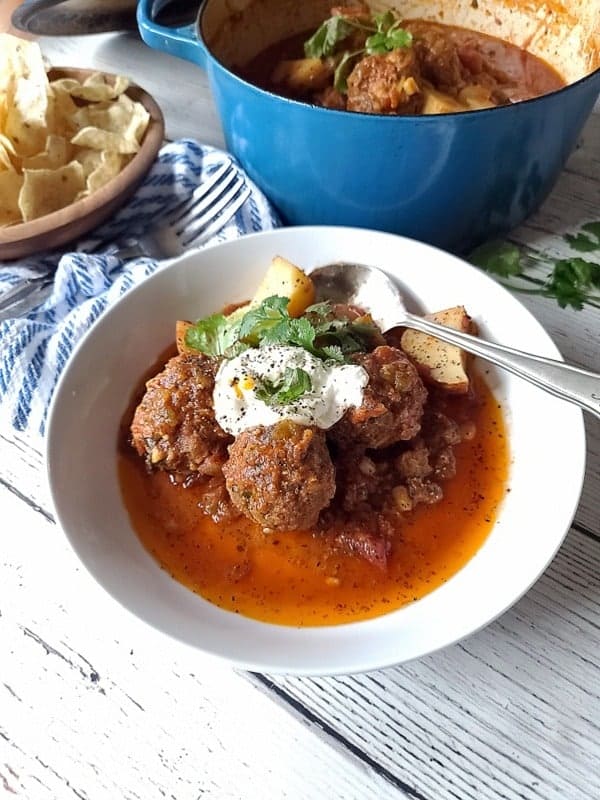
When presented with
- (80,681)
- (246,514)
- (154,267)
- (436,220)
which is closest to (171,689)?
(80,681)

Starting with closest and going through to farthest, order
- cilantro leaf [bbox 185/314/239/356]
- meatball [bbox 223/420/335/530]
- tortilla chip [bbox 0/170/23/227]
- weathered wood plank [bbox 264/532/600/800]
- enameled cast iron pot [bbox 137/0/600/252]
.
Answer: weathered wood plank [bbox 264/532/600/800]
meatball [bbox 223/420/335/530]
cilantro leaf [bbox 185/314/239/356]
enameled cast iron pot [bbox 137/0/600/252]
tortilla chip [bbox 0/170/23/227]

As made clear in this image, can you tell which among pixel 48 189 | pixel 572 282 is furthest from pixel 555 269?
pixel 48 189

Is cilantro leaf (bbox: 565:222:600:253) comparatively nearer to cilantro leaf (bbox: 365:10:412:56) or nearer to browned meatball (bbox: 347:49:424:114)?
browned meatball (bbox: 347:49:424:114)

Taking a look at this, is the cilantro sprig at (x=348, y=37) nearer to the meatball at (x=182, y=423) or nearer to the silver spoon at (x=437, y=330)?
the silver spoon at (x=437, y=330)

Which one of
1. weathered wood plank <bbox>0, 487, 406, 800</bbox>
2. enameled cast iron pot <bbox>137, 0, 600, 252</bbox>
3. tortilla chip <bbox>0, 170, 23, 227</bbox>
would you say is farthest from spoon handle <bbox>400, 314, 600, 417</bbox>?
tortilla chip <bbox>0, 170, 23, 227</bbox>

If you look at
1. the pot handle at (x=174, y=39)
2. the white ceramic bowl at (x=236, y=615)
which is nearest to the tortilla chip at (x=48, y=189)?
the pot handle at (x=174, y=39)

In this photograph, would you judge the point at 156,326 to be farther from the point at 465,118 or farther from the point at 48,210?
the point at 465,118

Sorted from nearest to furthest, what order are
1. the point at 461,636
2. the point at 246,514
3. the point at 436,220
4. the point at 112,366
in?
the point at 461,636 < the point at 246,514 < the point at 112,366 < the point at 436,220
